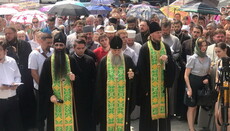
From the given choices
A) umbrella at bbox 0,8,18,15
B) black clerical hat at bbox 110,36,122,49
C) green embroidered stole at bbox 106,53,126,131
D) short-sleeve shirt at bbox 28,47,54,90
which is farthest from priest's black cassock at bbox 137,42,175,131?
umbrella at bbox 0,8,18,15

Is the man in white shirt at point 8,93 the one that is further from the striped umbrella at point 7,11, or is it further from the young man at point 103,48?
the striped umbrella at point 7,11

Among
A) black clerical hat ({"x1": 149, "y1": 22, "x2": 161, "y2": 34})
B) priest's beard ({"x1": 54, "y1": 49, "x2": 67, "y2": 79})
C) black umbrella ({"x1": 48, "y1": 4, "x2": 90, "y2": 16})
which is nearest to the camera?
priest's beard ({"x1": 54, "y1": 49, "x2": 67, "y2": 79})

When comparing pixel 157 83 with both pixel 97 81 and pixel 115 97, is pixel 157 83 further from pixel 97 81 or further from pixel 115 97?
pixel 97 81

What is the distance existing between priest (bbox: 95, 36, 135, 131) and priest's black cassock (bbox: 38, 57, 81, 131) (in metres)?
0.45

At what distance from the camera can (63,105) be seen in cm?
586

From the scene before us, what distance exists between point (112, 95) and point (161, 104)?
964mm

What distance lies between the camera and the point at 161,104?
640cm

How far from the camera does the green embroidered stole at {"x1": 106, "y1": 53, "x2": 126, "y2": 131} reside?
596 centimetres

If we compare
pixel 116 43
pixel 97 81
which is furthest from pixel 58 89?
pixel 116 43

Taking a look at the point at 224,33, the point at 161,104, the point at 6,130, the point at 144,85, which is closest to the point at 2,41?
the point at 6,130

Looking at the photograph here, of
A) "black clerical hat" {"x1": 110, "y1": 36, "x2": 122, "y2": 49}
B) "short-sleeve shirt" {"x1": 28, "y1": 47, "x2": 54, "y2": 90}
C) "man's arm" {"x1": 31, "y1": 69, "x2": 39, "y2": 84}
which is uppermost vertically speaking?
"black clerical hat" {"x1": 110, "y1": 36, "x2": 122, "y2": 49}

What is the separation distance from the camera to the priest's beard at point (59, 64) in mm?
5777

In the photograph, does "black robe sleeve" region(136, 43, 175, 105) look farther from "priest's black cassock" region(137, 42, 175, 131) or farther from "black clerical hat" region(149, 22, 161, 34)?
"black clerical hat" region(149, 22, 161, 34)

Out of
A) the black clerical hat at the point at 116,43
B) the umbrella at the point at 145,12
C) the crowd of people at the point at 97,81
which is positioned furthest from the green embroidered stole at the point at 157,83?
Result: the umbrella at the point at 145,12
